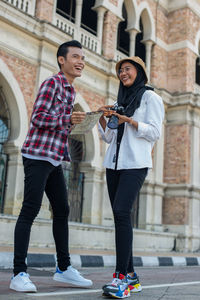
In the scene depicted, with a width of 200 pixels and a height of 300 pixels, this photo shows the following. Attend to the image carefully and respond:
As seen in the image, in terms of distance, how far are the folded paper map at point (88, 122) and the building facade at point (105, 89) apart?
6.45 metres

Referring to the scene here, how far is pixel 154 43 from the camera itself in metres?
15.0

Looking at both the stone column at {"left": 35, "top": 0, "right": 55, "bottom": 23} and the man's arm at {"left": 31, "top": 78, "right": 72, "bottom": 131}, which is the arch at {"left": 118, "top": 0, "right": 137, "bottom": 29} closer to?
the stone column at {"left": 35, "top": 0, "right": 55, "bottom": 23}

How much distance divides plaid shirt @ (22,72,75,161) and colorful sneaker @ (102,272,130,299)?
3.34 feet

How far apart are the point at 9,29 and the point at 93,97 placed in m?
3.27

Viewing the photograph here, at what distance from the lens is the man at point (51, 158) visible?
3166 millimetres

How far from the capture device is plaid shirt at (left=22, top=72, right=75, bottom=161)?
3.26 m

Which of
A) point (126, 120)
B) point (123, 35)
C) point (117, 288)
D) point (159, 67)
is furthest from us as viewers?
point (123, 35)

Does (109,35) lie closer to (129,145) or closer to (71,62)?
(71,62)

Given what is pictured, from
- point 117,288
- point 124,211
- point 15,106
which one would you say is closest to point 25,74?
point 15,106

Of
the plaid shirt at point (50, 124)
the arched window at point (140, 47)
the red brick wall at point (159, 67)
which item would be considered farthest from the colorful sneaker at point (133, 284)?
the arched window at point (140, 47)

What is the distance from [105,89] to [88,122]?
30.7 feet

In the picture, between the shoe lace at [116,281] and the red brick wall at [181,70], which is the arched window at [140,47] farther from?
the shoe lace at [116,281]

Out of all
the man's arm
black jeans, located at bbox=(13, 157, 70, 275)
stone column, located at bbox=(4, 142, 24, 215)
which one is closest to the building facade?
stone column, located at bbox=(4, 142, 24, 215)

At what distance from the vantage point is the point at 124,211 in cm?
323
